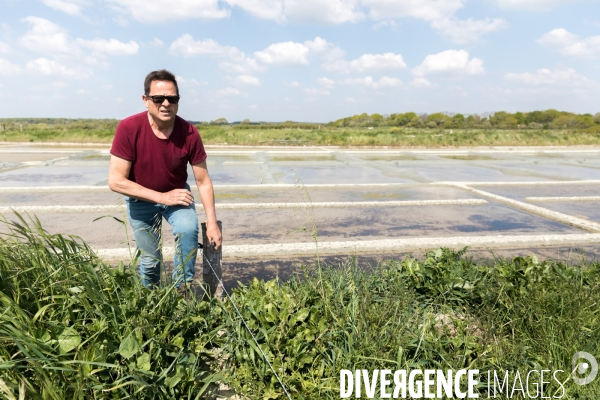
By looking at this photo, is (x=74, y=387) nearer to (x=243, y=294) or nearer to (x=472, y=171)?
(x=243, y=294)

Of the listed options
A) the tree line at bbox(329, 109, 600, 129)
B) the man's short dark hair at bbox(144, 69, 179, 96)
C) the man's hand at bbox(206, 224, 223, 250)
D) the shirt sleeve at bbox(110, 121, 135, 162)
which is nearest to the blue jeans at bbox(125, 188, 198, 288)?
the man's hand at bbox(206, 224, 223, 250)

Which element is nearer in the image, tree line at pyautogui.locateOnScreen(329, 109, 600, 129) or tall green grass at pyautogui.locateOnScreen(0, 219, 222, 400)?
tall green grass at pyautogui.locateOnScreen(0, 219, 222, 400)

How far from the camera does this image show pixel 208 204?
325 cm

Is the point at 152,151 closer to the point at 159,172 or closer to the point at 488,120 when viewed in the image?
the point at 159,172

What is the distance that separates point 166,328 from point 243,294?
737mm

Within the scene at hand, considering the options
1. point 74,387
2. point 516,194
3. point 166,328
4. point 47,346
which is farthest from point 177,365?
point 516,194

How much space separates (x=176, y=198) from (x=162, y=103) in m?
0.71

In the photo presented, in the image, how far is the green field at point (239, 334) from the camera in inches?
78.3

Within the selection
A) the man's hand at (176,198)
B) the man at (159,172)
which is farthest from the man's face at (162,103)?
the man's hand at (176,198)

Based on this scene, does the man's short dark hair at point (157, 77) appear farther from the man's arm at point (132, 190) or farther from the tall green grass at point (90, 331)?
the tall green grass at point (90, 331)

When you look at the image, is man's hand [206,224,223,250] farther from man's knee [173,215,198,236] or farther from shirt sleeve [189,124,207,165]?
shirt sleeve [189,124,207,165]

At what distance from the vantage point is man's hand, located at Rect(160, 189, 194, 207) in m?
3.08

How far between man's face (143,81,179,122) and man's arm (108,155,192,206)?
437mm

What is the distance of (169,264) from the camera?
15.2 feet
